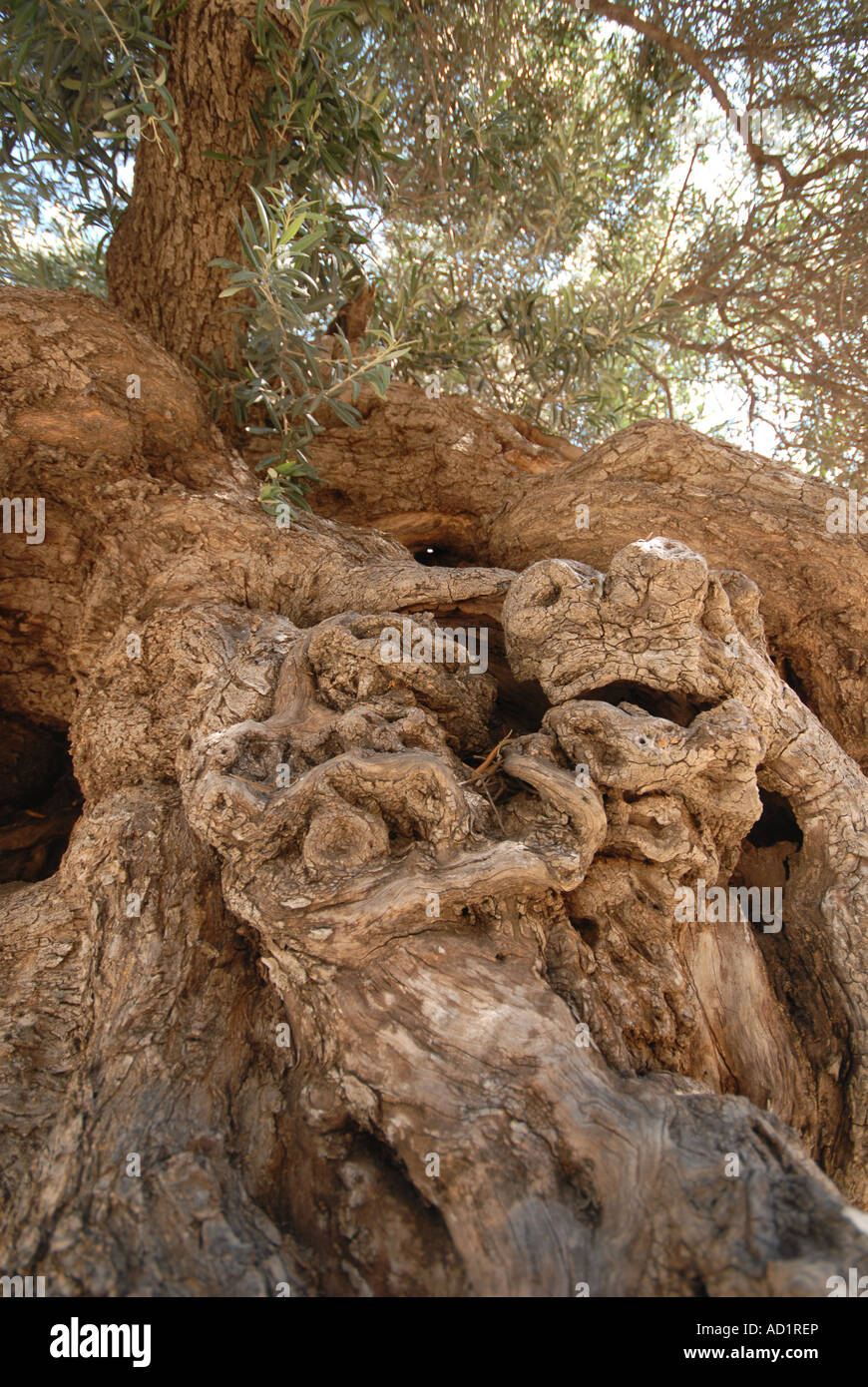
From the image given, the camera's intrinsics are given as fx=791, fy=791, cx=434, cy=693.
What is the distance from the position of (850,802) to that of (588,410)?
4247 mm

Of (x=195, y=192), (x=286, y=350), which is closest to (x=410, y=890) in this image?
(x=286, y=350)

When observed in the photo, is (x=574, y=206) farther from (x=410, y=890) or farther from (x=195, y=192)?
(x=410, y=890)

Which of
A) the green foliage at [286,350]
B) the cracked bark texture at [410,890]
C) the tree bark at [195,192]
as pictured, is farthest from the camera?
the tree bark at [195,192]

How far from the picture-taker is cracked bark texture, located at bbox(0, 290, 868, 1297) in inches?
75.2

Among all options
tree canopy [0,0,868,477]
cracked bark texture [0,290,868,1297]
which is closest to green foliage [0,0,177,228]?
tree canopy [0,0,868,477]

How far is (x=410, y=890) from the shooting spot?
2.27m

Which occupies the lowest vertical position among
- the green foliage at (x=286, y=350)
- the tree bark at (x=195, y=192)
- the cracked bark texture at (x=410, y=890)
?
the cracked bark texture at (x=410, y=890)

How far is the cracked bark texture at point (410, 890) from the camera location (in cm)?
191

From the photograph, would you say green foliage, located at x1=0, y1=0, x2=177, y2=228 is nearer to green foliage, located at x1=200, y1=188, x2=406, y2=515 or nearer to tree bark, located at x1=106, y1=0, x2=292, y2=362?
tree bark, located at x1=106, y1=0, x2=292, y2=362

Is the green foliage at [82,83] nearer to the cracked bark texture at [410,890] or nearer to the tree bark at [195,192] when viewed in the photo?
the tree bark at [195,192]

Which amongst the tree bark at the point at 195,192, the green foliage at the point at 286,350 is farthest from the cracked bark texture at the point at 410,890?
the tree bark at the point at 195,192

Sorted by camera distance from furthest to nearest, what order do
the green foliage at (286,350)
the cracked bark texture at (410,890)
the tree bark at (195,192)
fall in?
the tree bark at (195,192) < the green foliage at (286,350) < the cracked bark texture at (410,890)

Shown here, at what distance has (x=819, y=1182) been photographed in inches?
72.0
